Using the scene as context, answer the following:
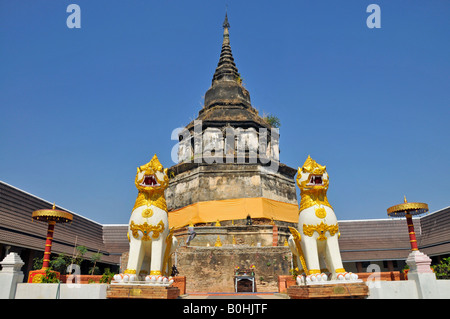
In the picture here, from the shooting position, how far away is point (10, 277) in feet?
25.4

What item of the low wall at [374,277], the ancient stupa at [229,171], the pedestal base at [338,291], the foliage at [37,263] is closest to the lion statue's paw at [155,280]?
the pedestal base at [338,291]

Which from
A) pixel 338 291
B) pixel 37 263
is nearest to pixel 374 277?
pixel 338 291

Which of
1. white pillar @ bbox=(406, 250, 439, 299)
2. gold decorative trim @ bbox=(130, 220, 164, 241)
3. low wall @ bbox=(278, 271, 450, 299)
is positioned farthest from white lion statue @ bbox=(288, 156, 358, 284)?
gold decorative trim @ bbox=(130, 220, 164, 241)

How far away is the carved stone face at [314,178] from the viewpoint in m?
7.63

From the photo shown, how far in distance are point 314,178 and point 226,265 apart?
Result: 825cm

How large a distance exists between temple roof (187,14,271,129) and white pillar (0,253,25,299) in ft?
56.5

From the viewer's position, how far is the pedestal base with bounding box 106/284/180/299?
6.55 meters

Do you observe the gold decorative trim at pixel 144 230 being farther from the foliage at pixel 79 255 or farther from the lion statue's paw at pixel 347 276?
the foliage at pixel 79 255

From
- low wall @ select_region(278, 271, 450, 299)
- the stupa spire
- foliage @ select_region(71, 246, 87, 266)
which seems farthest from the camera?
the stupa spire

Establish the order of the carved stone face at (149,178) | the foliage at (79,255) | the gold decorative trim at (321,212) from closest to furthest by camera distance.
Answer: the gold decorative trim at (321,212) → the carved stone face at (149,178) → the foliage at (79,255)

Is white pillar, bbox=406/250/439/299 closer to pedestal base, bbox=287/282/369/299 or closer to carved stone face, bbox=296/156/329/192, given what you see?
pedestal base, bbox=287/282/369/299
